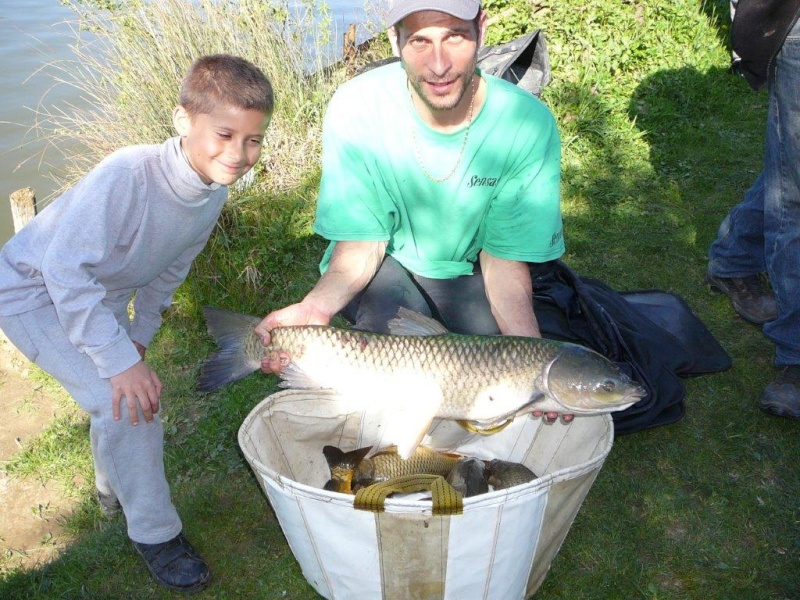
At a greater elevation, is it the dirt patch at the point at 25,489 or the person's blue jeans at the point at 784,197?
the person's blue jeans at the point at 784,197

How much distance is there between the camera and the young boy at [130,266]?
6.54 feet

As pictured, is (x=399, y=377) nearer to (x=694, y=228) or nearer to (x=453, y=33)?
(x=453, y=33)

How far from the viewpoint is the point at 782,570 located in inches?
89.2

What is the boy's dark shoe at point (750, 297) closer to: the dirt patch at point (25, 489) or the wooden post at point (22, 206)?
the dirt patch at point (25, 489)

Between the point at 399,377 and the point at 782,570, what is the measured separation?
1.30 meters

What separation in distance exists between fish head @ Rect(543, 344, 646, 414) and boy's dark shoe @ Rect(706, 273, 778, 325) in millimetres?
1611

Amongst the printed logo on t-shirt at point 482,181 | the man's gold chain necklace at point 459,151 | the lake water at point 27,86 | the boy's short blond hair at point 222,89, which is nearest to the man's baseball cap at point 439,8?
the man's gold chain necklace at point 459,151

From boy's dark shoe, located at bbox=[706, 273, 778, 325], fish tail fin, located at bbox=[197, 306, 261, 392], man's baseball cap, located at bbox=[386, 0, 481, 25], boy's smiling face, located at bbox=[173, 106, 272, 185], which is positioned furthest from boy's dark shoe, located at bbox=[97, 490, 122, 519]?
boy's dark shoe, located at bbox=[706, 273, 778, 325]

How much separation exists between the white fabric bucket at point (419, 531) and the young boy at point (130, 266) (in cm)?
36

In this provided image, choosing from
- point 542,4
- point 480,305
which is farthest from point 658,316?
point 542,4

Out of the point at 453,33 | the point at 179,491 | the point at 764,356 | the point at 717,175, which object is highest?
the point at 453,33

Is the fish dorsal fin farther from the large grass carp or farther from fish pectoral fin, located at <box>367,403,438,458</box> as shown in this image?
fish pectoral fin, located at <box>367,403,438,458</box>

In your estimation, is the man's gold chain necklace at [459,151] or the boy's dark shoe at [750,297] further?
the boy's dark shoe at [750,297]

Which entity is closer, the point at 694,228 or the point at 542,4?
the point at 694,228
